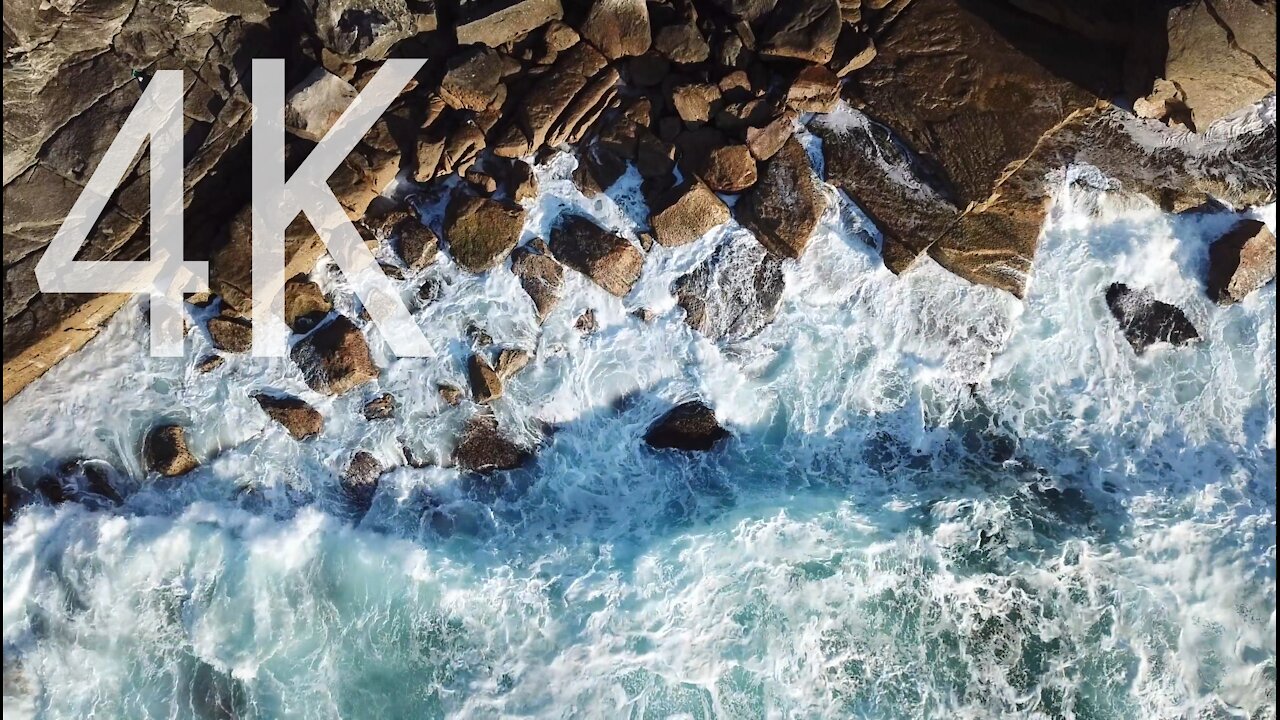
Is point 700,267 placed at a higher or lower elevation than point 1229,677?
higher

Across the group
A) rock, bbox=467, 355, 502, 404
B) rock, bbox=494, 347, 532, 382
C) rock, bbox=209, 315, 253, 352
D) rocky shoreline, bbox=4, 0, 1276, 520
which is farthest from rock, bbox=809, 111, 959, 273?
rock, bbox=209, 315, 253, 352

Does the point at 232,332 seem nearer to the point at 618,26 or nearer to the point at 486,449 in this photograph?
the point at 486,449

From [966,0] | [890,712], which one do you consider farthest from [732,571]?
[966,0]

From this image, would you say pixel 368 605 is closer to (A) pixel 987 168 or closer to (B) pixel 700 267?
(B) pixel 700 267

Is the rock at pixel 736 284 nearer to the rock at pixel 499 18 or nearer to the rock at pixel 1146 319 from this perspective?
the rock at pixel 499 18

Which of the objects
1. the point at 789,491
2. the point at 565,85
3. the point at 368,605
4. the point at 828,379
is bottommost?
the point at 368,605

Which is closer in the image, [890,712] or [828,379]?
[890,712]
